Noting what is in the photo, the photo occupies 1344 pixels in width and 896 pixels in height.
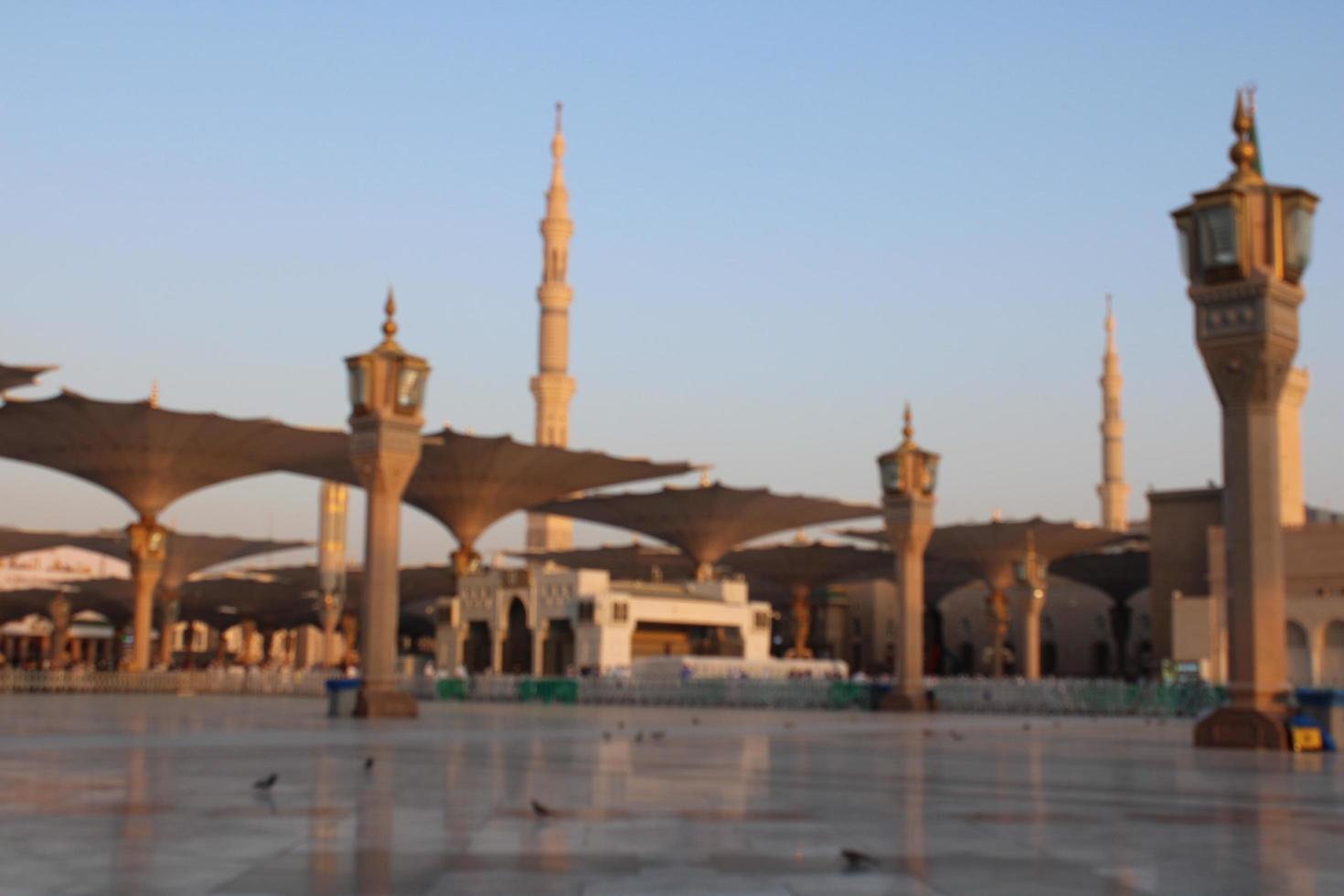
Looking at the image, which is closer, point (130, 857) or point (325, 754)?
point (130, 857)

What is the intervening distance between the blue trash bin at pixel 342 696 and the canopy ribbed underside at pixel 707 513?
4147cm

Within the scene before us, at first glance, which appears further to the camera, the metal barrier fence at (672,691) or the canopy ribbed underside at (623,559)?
the canopy ribbed underside at (623,559)

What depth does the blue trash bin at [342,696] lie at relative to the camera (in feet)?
92.8

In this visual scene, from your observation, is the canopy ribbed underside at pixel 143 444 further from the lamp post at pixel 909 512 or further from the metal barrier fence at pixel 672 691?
the lamp post at pixel 909 512

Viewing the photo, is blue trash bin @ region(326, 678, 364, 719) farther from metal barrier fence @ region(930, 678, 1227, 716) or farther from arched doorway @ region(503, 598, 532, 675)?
arched doorway @ region(503, 598, 532, 675)

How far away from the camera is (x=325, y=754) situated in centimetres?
1559

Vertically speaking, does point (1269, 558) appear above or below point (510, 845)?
above

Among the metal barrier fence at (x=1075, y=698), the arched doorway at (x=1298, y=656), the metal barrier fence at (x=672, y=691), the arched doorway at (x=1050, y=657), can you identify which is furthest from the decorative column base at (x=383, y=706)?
the arched doorway at (x=1050, y=657)

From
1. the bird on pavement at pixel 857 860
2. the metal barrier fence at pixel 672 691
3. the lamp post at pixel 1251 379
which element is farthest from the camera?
the metal barrier fence at pixel 672 691

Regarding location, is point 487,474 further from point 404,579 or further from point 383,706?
point 404,579

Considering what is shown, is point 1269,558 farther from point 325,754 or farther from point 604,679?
point 604,679

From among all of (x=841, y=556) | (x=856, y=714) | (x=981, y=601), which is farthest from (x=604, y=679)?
(x=981, y=601)

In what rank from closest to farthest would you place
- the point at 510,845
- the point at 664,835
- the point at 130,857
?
the point at 130,857 < the point at 510,845 < the point at 664,835

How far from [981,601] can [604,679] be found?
7150 cm
